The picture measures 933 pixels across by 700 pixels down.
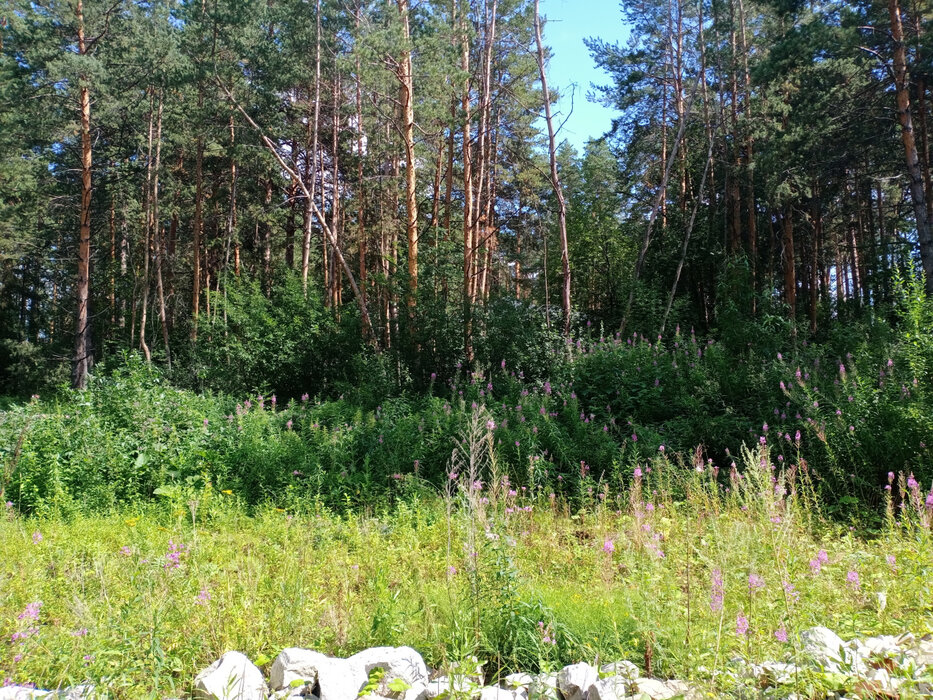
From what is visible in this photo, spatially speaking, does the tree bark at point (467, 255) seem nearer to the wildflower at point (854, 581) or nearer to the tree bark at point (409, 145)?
the tree bark at point (409, 145)

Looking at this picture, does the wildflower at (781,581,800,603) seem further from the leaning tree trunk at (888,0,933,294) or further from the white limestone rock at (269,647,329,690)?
the leaning tree trunk at (888,0,933,294)

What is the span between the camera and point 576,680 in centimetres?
257

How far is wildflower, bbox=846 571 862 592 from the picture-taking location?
3.04 m

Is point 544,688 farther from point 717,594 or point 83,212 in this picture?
point 83,212

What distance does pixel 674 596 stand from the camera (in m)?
3.11

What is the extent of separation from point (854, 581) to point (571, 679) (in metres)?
1.74

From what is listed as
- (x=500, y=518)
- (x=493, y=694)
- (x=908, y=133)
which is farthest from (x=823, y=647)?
(x=908, y=133)

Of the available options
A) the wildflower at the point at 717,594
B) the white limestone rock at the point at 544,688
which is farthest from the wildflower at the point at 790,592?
the white limestone rock at the point at 544,688

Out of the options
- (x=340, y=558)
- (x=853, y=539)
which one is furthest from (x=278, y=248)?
(x=853, y=539)

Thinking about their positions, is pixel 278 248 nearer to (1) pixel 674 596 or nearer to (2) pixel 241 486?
(2) pixel 241 486

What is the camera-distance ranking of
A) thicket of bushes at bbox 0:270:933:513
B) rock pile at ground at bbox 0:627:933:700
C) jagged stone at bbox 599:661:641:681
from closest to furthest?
1. rock pile at ground at bbox 0:627:933:700
2. jagged stone at bbox 599:661:641:681
3. thicket of bushes at bbox 0:270:933:513

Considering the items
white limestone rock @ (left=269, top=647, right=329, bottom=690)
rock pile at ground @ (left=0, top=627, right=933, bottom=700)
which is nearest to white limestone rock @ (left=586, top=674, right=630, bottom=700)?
rock pile at ground @ (left=0, top=627, right=933, bottom=700)

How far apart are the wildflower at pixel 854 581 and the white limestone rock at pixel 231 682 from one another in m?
2.99

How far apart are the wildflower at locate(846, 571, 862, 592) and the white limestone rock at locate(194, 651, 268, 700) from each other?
2.99m
